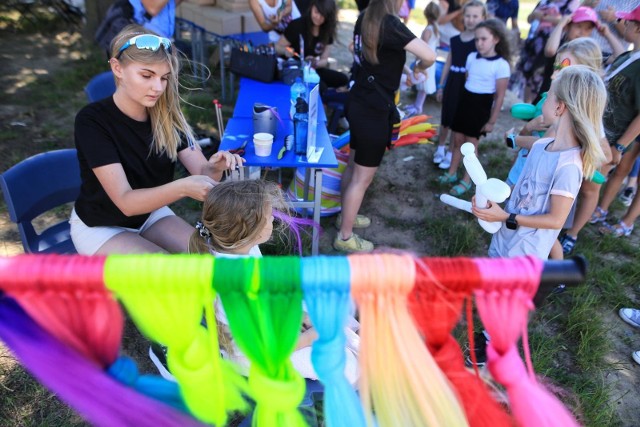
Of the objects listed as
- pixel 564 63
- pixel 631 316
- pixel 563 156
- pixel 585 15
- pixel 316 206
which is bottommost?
pixel 631 316

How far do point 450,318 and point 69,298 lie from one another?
2.38 feet

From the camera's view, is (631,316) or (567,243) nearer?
(631,316)

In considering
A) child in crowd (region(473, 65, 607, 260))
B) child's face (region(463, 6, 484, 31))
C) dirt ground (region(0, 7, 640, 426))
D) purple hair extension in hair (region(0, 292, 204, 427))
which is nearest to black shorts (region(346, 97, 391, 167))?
dirt ground (region(0, 7, 640, 426))

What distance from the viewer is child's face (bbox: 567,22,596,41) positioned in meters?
3.37

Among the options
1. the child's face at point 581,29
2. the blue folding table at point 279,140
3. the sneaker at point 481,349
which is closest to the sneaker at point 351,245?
the blue folding table at point 279,140

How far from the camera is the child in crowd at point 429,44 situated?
4805 millimetres

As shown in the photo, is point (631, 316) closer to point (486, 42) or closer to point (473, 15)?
point (486, 42)

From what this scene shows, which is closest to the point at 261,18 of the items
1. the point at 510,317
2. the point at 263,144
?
the point at 263,144

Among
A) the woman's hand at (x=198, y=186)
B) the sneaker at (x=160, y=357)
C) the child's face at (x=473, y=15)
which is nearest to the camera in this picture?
the woman's hand at (x=198, y=186)

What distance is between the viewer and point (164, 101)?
187 cm

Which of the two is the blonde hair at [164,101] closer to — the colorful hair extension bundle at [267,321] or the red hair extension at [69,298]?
the red hair extension at [69,298]

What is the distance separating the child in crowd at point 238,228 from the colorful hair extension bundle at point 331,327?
539 mm

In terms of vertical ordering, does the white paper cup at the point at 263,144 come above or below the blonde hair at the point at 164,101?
below

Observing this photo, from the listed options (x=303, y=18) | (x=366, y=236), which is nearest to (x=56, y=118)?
(x=303, y=18)
